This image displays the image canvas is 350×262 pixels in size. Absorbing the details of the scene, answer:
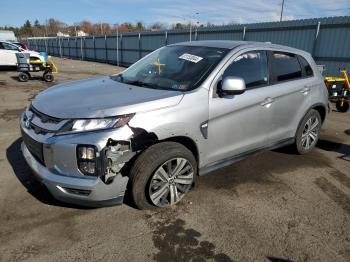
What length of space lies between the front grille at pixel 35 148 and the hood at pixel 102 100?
0.30 m

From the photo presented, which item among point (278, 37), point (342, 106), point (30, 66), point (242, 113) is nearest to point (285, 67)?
point (242, 113)

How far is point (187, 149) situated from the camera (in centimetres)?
328

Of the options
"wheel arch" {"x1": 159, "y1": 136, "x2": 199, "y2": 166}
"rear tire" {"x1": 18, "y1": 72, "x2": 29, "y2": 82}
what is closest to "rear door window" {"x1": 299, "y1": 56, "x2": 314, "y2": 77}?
"wheel arch" {"x1": 159, "y1": 136, "x2": 199, "y2": 166}

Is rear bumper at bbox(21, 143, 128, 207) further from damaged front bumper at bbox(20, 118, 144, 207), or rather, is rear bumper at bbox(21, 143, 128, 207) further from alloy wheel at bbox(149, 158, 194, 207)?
alloy wheel at bbox(149, 158, 194, 207)

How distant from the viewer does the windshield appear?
3.48m

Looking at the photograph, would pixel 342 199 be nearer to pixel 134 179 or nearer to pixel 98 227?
pixel 134 179

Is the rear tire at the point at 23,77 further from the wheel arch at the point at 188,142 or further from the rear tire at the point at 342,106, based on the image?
the wheel arch at the point at 188,142

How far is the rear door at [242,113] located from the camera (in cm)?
346

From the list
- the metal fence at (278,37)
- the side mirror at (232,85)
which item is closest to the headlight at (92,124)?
the side mirror at (232,85)

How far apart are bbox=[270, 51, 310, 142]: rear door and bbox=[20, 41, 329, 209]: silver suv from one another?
1 centimetres

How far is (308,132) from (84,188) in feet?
12.0

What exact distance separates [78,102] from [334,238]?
2.78 m

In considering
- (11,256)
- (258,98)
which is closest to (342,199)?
(258,98)

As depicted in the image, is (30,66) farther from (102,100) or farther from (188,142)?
(188,142)
